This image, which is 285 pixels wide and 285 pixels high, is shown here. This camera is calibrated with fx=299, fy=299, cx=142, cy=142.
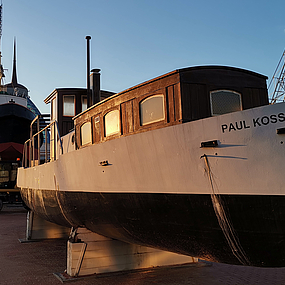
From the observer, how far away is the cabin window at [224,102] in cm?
443

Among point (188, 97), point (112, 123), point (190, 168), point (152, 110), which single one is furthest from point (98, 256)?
point (188, 97)

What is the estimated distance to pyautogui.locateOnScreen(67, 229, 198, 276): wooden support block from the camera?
256 inches

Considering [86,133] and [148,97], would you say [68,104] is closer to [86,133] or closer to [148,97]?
[86,133]

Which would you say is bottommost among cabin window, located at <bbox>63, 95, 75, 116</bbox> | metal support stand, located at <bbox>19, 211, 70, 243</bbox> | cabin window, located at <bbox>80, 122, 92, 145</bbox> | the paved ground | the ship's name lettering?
the paved ground

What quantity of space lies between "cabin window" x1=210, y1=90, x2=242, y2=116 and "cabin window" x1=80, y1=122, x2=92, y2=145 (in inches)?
108

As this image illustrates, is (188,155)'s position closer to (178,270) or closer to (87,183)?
(87,183)

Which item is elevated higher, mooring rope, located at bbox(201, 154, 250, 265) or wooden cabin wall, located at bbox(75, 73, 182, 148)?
wooden cabin wall, located at bbox(75, 73, 182, 148)

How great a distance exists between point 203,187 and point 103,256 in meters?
4.05

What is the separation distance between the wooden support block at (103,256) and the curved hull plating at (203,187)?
1501mm

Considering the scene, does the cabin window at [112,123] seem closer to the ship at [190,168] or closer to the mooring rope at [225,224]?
the ship at [190,168]

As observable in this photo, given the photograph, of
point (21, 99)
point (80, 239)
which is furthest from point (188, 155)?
point (21, 99)

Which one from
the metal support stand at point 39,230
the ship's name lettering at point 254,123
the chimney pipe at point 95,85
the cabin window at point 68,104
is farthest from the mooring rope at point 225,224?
the metal support stand at point 39,230

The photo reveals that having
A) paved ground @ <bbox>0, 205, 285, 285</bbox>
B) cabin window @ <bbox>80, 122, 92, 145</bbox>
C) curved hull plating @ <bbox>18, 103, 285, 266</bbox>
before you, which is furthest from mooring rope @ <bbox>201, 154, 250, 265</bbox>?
cabin window @ <bbox>80, 122, 92, 145</bbox>

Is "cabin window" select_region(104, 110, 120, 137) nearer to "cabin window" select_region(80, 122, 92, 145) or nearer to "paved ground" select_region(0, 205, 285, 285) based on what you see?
"cabin window" select_region(80, 122, 92, 145)
